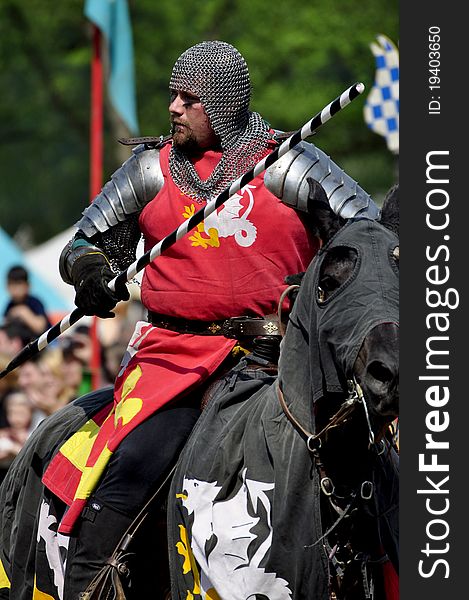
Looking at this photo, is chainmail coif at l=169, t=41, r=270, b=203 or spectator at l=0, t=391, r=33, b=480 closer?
chainmail coif at l=169, t=41, r=270, b=203

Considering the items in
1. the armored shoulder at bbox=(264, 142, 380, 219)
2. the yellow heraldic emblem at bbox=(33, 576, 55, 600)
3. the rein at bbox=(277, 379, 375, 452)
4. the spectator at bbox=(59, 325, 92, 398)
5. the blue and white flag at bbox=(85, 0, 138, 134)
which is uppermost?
the blue and white flag at bbox=(85, 0, 138, 134)

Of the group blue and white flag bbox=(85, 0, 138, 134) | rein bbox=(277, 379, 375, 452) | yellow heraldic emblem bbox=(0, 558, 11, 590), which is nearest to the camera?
rein bbox=(277, 379, 375, 452)

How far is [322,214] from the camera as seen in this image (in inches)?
205

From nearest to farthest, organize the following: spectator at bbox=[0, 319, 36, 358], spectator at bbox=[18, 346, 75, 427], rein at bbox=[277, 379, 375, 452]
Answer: rein at bbox=[277, 379, 375, 452]
spectator at bbox=[18, 346, 75, 427]
spectator at bbox=[0, 319, 36, 358]

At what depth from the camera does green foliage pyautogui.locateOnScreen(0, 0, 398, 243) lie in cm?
2650

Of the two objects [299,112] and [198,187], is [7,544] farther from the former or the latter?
[299,112]

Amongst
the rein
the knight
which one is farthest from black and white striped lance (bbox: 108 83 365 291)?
the rein

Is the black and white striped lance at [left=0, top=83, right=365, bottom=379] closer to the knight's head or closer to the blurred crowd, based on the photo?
the knight's head

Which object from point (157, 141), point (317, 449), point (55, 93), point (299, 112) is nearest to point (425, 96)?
point (317, 449)

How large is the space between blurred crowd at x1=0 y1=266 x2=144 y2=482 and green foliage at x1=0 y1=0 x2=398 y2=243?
1299 centimetres

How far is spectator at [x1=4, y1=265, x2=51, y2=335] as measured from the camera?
12555 millimetres

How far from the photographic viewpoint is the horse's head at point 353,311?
4.68 m

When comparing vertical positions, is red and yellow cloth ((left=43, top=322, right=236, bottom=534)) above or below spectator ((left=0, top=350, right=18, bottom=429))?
below

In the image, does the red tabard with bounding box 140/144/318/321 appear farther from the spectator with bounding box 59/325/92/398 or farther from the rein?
the spectator with bounding box 59/325/92/398
